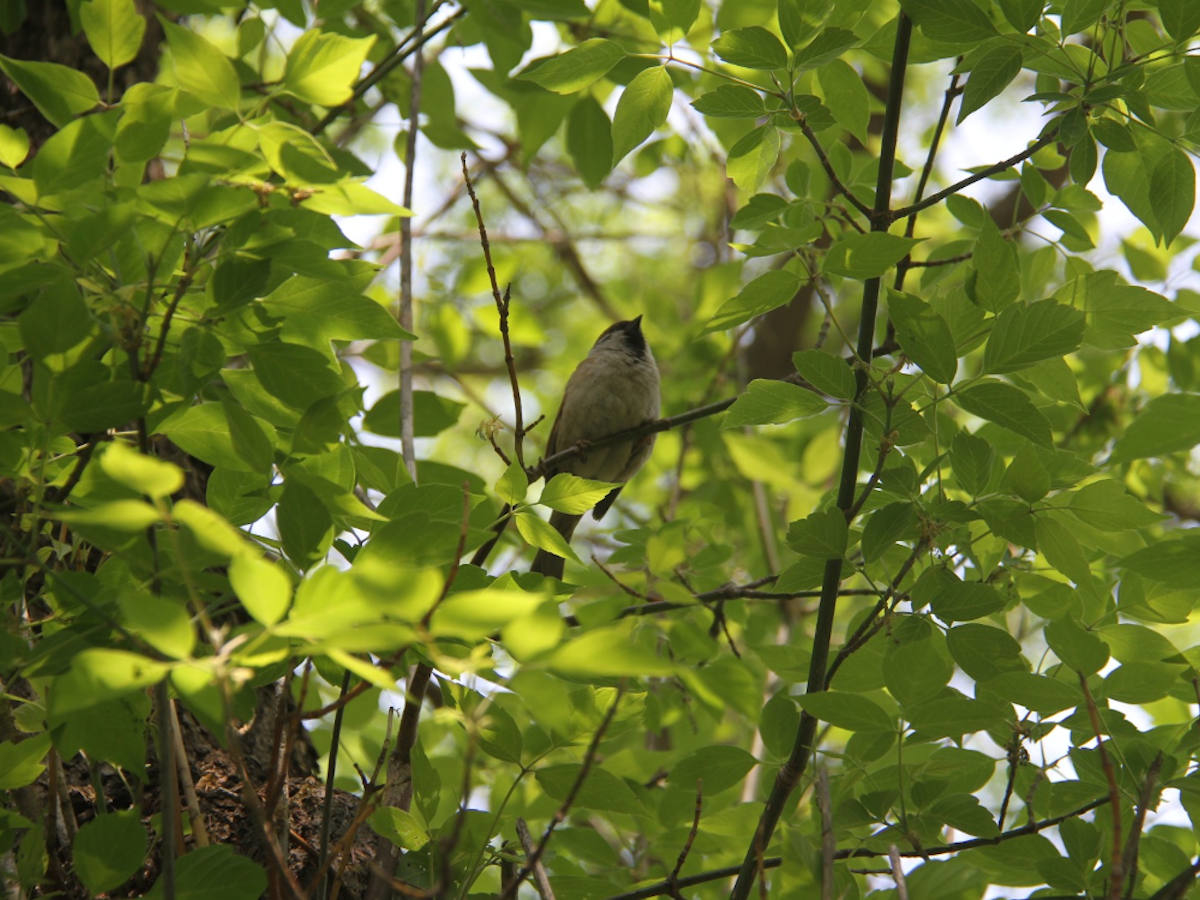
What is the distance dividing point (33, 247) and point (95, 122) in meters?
0.25

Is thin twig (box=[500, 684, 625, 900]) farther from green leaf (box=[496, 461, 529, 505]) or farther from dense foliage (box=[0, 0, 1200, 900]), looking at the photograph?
green leaf (box=[496, 461, 529, 505])

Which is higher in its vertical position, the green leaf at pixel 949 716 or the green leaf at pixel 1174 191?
the green leaf at pixel 1174 191

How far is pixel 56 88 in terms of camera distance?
2.02 m

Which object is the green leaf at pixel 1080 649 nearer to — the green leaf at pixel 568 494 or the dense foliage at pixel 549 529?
the dense foliage at pixel 549 529

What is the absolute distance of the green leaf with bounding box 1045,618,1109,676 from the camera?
204cm

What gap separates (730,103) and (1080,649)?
1327 millimetres

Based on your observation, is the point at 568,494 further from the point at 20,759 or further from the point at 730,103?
the point at 20,759

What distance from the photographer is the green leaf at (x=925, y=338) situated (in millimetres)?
2131

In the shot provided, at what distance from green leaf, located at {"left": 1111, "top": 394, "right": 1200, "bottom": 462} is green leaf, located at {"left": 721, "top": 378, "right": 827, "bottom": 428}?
73 centimetres

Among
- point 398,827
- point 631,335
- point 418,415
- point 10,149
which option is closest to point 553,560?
point 631,335

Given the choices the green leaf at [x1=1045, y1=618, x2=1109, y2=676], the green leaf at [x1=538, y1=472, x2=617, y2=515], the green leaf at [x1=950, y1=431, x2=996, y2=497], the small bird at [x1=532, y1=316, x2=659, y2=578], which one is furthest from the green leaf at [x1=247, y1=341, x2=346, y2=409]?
the small bird at [x1=532, y1=316, x2=659, y2=578]

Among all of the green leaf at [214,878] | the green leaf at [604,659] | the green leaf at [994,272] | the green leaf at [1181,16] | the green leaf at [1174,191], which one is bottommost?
the green leaf at [214,878]

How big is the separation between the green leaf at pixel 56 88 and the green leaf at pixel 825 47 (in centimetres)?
140

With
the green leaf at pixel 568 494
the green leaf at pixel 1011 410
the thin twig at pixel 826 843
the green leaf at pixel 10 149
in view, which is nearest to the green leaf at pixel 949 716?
the thin twig at pixel 826 843
